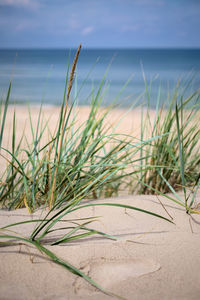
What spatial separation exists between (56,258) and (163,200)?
513 mm

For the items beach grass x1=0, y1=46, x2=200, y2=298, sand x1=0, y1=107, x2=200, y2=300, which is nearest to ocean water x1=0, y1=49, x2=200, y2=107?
beach grass x1=0, y1=46, x2=200, y2=298

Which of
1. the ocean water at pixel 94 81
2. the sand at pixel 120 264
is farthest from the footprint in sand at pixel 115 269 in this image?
the ocean water at pixel 94 81

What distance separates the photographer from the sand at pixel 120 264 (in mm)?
580

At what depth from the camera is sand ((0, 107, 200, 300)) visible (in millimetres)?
580

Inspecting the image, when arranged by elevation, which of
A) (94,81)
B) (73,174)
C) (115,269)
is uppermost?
(94,81)

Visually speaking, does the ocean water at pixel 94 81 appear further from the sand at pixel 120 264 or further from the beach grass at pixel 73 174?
the sand at pixel 120 264

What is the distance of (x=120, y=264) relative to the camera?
676mm

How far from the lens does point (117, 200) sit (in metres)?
1.02

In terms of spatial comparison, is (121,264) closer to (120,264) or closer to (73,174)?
(120,264)

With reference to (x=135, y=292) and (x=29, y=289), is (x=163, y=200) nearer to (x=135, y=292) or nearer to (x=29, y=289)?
(x=135, y=292)

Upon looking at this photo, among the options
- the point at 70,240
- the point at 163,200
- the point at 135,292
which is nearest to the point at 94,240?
the point at 70,240

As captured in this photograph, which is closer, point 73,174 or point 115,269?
point 115,269

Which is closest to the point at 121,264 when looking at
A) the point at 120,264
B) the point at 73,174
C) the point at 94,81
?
the point at 120,264

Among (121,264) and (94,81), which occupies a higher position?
(94,81)
